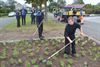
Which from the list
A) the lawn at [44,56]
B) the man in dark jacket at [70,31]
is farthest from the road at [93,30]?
the man in dark jacket at [70,31]

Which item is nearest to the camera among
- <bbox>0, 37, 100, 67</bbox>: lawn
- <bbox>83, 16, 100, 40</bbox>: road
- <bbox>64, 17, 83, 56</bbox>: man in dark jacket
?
<bbox>0, 37, 100, 67</bbox>: lawn

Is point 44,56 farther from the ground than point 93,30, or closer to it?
farther from the ground

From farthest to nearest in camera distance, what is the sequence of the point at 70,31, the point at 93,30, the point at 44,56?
the point at 93,30 → the point at 44,56 → the point at 70,31

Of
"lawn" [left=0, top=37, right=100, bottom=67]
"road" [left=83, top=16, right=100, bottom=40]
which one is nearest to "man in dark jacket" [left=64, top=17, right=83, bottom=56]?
"lawn" [left=0, top=37, right=100, bottom=67]

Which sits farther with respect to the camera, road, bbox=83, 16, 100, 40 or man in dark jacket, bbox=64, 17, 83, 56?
road, bbox=83, 16, 100, 40

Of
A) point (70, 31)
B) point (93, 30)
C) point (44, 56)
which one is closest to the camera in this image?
point (70, 31)

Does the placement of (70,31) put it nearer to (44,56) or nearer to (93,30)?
(44,56)

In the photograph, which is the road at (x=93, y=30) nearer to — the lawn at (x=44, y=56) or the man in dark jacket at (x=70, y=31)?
the lawn at (x=44, y=56)

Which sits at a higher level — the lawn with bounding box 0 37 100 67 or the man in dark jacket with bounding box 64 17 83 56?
the man in dark jacket with bounding box 64 17 83 56

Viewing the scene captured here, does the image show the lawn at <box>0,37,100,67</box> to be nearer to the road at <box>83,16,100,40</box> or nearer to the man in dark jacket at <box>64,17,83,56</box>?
the man in dark jacket at <box>64,17,83,56</box>

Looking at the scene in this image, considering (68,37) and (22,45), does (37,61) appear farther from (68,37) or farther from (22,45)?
(22,45)

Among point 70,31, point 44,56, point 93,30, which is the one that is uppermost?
point 70,31

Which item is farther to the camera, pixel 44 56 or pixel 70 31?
pixel 44 56

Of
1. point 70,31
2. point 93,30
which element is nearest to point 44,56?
point 70,31
